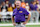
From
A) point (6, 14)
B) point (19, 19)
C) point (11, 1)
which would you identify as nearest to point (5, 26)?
point (6, 14)

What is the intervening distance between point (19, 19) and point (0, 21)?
11.1 meters

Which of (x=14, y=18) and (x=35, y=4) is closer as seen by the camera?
(x=14, y=18)

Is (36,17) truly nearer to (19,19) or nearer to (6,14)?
(6,14)

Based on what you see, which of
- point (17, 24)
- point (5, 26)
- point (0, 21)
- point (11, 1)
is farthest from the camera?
point (11, 1)

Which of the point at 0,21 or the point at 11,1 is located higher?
the point at 11,1

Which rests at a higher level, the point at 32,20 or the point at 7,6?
the point at 7,6

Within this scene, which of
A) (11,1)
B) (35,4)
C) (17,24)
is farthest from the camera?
(11,1)

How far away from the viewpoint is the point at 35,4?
17125 millimetres

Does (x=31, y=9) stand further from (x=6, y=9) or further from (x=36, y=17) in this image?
(x=6, y=9)

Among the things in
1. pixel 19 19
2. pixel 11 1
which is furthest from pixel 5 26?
pixel 19 19

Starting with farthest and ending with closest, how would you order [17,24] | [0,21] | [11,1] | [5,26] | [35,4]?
[11,1], [0,21], [35,4], [5,26], [17,24]

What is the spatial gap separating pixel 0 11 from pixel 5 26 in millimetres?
3099

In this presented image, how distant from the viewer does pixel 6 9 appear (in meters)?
17.5

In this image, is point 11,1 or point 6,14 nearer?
point 6,14
